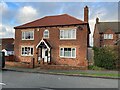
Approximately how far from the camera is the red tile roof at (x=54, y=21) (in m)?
30.0

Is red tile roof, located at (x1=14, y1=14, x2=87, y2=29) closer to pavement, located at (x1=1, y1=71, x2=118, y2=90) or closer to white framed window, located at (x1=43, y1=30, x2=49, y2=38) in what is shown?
white framed window, located at (x1=43, y1=30, x2=49, y2=38)

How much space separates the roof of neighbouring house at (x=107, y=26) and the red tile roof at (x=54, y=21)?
74.1 feet

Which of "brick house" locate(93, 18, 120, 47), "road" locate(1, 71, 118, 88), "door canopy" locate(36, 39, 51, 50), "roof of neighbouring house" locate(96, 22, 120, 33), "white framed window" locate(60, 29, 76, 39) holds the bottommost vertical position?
"road" locate(1, 71, 118, 88)

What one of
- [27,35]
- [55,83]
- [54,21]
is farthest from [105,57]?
[27,35]

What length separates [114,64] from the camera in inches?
909

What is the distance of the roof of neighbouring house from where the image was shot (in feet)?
177

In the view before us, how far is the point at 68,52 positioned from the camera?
29.4 meters

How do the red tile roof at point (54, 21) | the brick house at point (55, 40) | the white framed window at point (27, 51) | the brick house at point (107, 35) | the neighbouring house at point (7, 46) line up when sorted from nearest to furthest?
1. the brick house at point (55, 40)
2. the red tile roof at point (54, 21)
3. the white framed window at point (27, 51)
4. the brick house at point (107, 35)
5. the neighbouring house at point (7, 46)

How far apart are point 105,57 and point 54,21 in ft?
38.3

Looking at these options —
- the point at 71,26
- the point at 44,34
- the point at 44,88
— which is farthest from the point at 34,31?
the point at 44,88

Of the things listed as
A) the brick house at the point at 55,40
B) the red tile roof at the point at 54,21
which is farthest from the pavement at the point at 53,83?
the red tile roof at the point at 54,21

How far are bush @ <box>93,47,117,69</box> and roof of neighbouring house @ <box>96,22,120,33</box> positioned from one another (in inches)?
1186

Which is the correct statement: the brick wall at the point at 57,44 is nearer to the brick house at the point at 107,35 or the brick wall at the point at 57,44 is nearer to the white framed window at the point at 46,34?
the white framed window at the point at 46,34

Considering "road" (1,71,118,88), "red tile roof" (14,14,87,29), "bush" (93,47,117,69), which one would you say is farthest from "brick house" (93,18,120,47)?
"road" (1,71,118,88)
